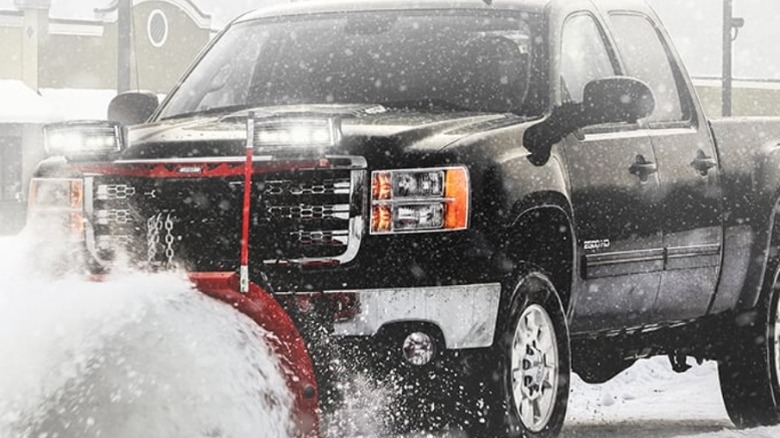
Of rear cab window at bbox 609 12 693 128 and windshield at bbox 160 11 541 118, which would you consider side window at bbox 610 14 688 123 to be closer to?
rear cab window at bbox 609 12 693 128

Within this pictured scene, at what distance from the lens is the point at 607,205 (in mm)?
7469

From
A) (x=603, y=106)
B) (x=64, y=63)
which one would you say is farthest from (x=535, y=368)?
(x=64, y=63)

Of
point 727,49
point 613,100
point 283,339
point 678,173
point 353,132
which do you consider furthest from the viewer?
point 727,49

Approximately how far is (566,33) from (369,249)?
209 centimetres

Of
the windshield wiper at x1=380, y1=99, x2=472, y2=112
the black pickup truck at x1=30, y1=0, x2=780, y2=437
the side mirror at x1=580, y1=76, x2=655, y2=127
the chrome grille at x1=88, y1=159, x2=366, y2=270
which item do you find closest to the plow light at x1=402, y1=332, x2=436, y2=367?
the black pickup truck at x1=30, y1=0, x2=780, y2=437

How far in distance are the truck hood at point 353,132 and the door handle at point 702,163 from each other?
1521mm

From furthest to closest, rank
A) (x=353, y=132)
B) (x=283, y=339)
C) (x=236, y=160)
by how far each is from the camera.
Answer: (x=353, y=132) < (x=236, y=160) < (x=283, y=339)

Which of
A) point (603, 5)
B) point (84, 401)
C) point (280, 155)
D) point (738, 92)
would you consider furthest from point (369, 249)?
point (738, 92)

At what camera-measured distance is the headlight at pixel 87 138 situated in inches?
251

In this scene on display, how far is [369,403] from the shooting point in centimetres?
608

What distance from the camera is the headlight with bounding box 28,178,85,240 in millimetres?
6523

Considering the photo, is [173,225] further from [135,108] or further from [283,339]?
[135,108]

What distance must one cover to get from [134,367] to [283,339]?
25.8 inches

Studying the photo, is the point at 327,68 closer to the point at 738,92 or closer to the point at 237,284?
the point at 237,284
